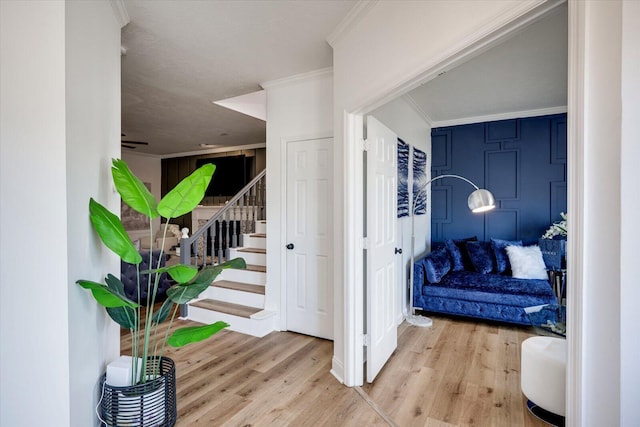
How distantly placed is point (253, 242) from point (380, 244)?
262cm

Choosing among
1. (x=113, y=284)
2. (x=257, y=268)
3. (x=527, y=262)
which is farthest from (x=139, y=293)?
(x=527, y=262)

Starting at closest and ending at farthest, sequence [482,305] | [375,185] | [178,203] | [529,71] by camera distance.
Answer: [178,203], [375,185], [529,71], [482,305]

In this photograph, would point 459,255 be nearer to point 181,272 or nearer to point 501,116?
point 501,116

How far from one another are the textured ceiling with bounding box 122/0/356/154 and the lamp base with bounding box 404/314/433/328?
3005mm

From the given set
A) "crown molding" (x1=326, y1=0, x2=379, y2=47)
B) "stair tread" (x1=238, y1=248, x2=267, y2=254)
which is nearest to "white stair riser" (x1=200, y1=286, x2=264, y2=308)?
"stair tread" (x1=238, y1=248, x2=267, y2=254)

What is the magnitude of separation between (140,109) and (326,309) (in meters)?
3.86

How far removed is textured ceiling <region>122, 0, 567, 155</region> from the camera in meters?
2.43

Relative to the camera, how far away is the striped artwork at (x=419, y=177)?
4.55 meters

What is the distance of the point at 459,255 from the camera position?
4738mm

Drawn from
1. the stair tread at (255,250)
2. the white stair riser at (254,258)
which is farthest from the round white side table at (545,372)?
the stair tread at (255,250)
